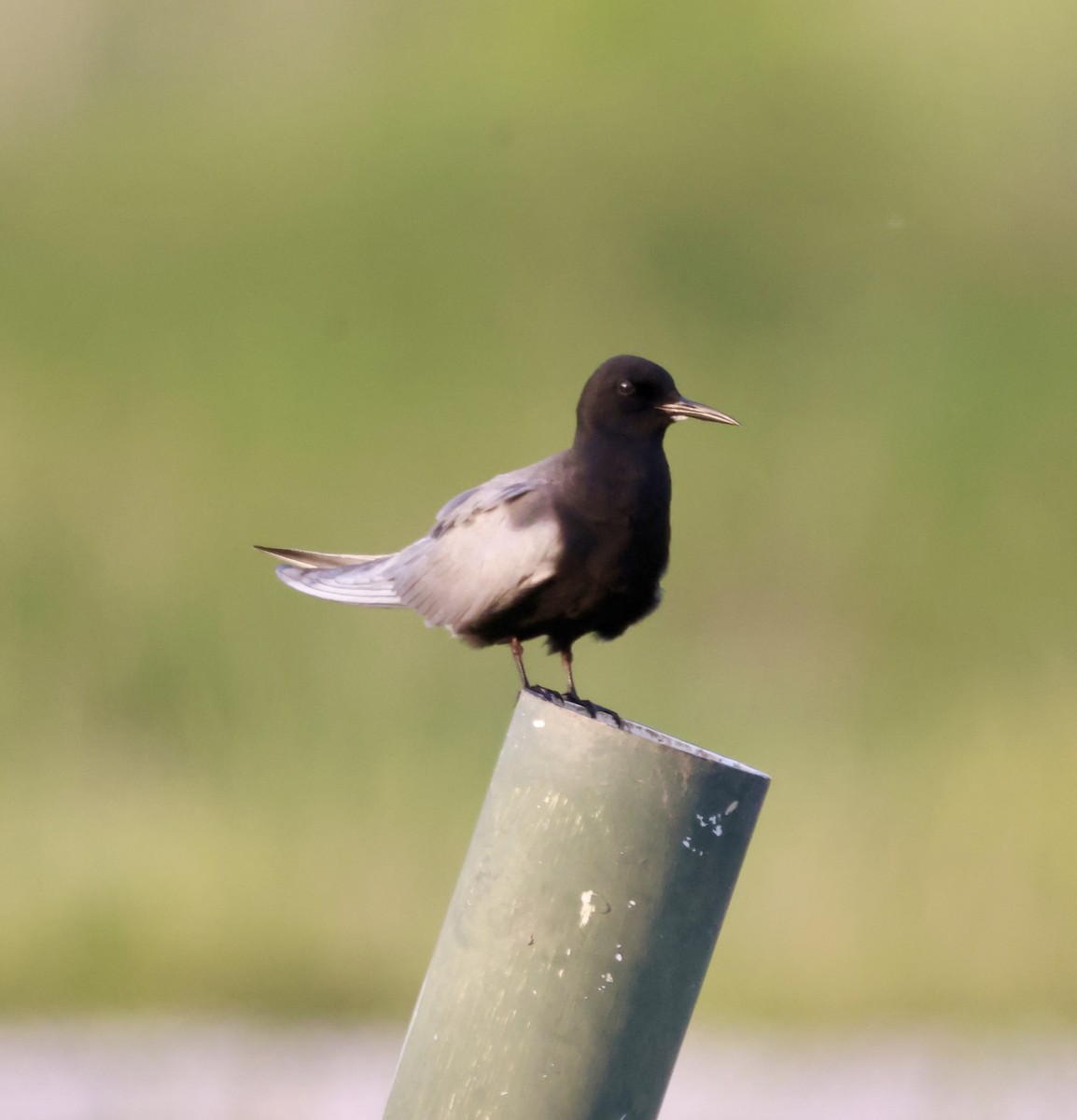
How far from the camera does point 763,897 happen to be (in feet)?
30.8

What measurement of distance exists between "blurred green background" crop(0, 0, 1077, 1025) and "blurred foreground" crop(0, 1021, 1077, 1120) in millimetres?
207

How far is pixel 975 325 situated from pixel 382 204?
5917 mm

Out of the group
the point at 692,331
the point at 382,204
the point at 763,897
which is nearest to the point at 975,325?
the point at 692,331

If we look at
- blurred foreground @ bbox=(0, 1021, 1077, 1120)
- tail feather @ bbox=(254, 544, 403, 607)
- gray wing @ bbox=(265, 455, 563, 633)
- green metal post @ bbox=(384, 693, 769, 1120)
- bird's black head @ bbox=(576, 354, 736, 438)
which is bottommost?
blurred foreground @ bbox=(0, 1021, 1077, 1120)

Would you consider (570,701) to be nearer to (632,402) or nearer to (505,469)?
(632,402)

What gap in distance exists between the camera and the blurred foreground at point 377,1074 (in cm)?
831

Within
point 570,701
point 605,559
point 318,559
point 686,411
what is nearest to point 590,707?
point 570,701

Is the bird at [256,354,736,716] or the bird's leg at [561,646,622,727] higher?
the bird at [256,354,736,716]

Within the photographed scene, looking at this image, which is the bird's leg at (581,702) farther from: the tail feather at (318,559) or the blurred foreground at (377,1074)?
the blurred foreground at (377,1074)

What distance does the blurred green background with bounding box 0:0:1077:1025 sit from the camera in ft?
31.1

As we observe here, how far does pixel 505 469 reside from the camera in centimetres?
1332

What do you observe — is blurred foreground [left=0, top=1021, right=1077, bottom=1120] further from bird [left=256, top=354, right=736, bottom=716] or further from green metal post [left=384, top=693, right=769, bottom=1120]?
green metal post [left=384, top=693, right=769, bottom=1120]

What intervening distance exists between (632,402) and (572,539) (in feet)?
A: 1.60

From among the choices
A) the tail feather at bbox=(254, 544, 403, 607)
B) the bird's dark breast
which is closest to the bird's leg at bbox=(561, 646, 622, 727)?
the bird's dark breast
